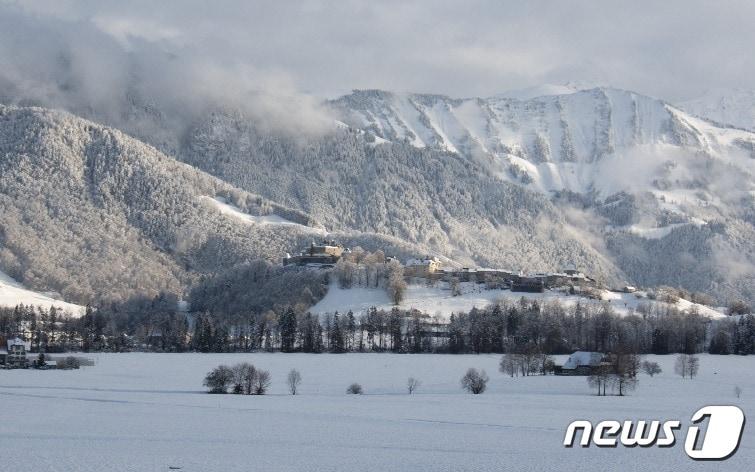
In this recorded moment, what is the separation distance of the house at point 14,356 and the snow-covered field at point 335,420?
2136cm

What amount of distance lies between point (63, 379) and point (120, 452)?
226ft

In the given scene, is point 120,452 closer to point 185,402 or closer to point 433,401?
point 185,402

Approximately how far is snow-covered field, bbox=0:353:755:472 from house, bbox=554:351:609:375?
7.52 meters

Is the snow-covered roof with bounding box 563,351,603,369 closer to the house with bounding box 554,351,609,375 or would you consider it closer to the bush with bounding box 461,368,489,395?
the house with bounding box 554,351,609,375

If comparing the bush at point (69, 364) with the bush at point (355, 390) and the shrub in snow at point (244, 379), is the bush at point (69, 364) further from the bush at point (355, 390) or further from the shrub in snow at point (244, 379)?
the bush at point (355, 390)

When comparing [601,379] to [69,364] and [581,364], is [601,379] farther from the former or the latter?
[69,364]

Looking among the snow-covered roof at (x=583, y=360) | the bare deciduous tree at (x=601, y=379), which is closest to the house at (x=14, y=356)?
the snow-covered roof at (x=583, y=360)

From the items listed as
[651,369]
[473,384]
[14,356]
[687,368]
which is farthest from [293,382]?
[14,356]

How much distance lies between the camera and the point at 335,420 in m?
99.6

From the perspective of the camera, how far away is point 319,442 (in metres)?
85.7

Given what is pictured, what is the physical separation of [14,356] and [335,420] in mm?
102416

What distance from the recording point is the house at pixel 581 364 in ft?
507

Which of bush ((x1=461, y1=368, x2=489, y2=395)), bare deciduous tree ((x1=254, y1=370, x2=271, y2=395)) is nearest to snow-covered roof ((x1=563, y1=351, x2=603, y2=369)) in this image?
bush ((x1=461, y1=368, x2=489, y2=395))

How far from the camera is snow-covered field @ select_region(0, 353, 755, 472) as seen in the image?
76375mm
